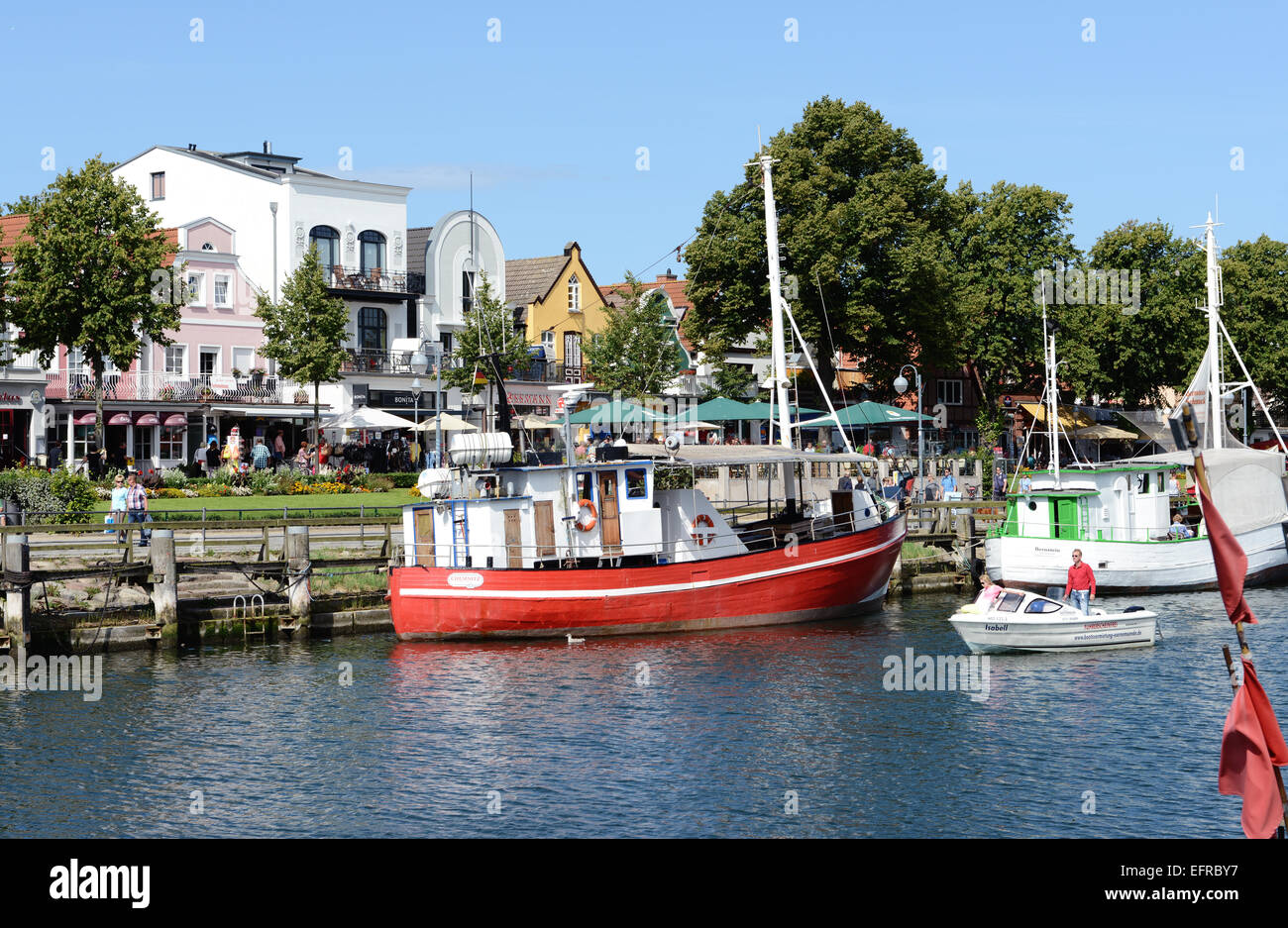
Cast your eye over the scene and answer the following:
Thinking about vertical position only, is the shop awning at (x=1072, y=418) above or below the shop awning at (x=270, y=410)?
below

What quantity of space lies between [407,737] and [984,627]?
12.9 m

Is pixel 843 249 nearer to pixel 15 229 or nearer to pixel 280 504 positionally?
pixel 280 504

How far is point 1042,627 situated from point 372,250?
5182cm

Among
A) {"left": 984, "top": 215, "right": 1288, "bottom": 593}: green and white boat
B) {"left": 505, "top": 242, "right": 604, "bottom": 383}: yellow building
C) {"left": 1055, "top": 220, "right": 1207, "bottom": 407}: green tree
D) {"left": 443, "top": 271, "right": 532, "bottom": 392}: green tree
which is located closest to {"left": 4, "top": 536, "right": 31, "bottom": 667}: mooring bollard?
{"left": 984, "top": 215, "right": 1288, "bottom": 593}: green and white boat

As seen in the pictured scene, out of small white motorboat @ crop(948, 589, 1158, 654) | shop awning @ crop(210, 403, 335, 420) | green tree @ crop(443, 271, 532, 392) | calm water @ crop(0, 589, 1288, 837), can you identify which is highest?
green tree @ crop(443, 271, 532, 392)

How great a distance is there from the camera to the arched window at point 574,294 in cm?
8344

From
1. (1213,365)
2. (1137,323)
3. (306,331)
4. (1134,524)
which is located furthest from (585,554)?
(1137,323)

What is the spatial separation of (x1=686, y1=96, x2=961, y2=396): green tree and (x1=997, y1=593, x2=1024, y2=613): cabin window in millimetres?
31765

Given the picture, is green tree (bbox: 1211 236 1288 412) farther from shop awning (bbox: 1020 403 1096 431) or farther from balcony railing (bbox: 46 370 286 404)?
balcony railing (bbox: 46 370 286 404)

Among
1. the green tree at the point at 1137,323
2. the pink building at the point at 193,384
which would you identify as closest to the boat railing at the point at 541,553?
the pink building at the point at 193,384

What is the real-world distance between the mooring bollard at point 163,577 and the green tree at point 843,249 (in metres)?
35.5

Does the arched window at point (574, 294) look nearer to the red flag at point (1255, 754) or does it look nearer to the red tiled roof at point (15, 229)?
the red tiled roof at point (15, 229)

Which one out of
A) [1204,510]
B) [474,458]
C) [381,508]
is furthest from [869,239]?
[1204,510]

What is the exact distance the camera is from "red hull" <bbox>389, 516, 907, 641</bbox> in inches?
1261
